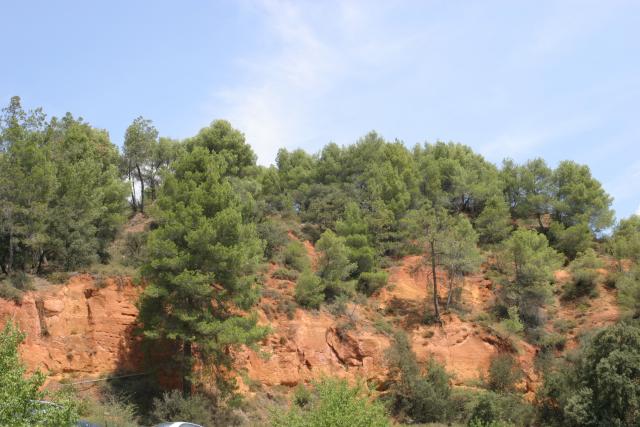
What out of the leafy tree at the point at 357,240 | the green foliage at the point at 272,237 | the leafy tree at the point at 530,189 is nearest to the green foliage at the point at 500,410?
the leafy tree at the point at 357,240

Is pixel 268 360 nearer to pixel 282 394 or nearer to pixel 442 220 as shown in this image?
pixel 282 394

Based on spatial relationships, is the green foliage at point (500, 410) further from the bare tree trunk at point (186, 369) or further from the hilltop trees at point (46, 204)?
the hilltop trees at point (46, 204)

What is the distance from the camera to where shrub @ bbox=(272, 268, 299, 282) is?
127 feet

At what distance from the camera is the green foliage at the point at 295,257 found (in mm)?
39812

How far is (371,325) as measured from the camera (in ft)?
124

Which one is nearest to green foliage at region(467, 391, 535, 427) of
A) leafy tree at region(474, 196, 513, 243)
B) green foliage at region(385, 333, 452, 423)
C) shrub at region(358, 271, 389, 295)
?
green foliage at region(385, 333, 452, 423)

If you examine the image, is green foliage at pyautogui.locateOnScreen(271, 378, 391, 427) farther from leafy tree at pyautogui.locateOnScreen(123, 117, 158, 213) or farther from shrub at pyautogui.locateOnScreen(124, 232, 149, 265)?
leafy tree at pyautogui.locateOnScreen(123, 117, 158, 213)

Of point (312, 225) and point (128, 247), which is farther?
point (312, 225)

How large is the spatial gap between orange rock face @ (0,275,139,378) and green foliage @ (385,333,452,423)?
42.8 feet

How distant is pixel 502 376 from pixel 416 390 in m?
5.44

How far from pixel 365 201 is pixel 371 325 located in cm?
1294

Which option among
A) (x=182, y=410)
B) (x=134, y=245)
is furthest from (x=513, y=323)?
(x=134, y=245)

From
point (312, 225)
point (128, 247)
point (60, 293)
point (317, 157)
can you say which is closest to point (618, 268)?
point (312, 225)

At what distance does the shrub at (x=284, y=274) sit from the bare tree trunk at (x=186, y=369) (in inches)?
465
